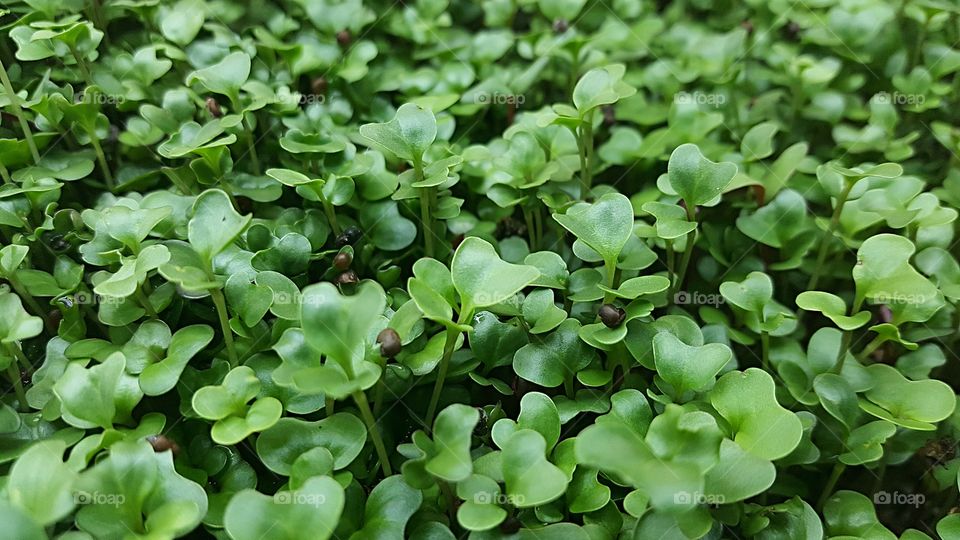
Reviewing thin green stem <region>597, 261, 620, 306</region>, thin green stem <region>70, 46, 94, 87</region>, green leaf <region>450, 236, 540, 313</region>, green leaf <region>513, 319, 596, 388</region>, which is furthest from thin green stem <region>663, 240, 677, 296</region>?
thin green stem <region>70, 46, 94, 87</region>

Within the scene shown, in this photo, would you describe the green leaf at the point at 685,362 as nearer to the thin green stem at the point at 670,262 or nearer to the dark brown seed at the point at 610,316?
the dark brown seed at the point at 610,316

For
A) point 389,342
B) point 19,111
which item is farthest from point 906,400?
point 19,111

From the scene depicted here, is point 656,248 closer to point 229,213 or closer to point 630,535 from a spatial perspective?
point 630,535

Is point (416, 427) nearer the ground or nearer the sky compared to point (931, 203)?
nearer the ground

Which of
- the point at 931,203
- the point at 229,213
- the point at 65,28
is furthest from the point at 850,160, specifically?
the point at 65,28

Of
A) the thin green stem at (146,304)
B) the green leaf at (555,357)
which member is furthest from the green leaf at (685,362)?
the thin green stem at (146,304)

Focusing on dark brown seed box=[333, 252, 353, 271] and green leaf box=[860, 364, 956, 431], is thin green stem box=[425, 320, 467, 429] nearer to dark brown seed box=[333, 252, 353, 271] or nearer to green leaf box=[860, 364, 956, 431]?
dark brown seed box=[333, 252, 353, 271]
